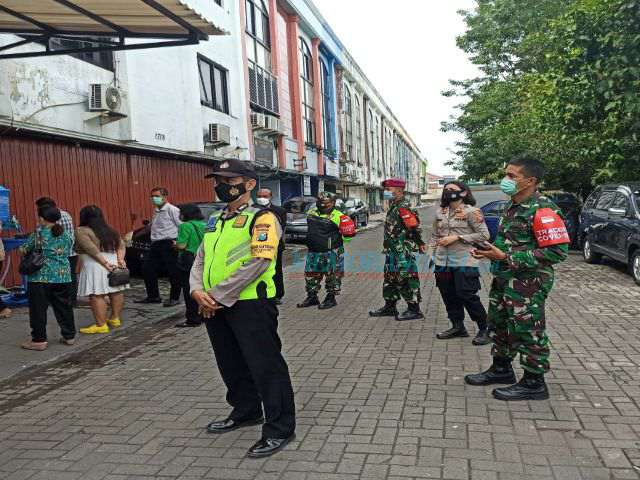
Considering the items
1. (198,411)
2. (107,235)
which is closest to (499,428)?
(198,411)

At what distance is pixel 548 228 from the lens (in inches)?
156

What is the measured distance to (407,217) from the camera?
6867 mm

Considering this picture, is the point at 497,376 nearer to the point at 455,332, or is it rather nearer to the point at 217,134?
the point at 455,332

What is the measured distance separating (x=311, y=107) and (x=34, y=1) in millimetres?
24251

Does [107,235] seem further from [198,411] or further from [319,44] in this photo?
[319,44]

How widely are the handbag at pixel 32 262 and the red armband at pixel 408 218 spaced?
4.04 metres

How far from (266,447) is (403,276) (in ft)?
12.8

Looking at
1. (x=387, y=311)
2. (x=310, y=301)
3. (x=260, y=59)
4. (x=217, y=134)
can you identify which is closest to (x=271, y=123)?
(x=260, y=59)

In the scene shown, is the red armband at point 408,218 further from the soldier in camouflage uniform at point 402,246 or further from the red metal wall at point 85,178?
the red metal wall at point 85,178

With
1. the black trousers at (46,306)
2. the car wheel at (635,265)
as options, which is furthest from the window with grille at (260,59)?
the black trousers at (46,306)

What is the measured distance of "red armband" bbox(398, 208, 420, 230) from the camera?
686 centimetres

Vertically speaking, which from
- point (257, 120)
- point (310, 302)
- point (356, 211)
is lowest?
point (310, 302)

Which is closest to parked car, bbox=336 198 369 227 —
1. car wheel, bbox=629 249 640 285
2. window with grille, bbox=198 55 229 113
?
window with grille, bbox=198 55 229 113

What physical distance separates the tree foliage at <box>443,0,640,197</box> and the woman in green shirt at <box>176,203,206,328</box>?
7.55 m
